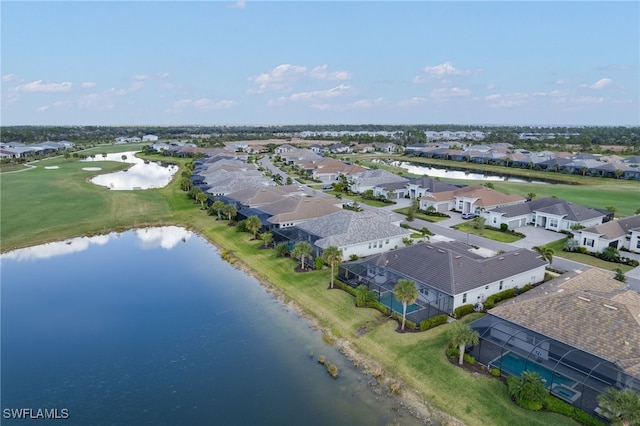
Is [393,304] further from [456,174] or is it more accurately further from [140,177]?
[140,177]

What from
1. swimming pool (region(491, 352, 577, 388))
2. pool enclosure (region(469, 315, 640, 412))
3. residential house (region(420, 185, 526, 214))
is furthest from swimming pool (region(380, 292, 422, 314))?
residential house (region(420, 185, 526, 214))

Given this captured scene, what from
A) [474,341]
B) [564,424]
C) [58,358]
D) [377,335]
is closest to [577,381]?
[564,424]

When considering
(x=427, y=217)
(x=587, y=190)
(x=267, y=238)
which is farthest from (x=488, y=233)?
(x=587, y=190)

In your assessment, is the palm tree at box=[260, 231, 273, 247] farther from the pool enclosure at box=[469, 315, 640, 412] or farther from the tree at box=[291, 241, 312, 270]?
the pool enclosure at box=[469, 315, 640, 412]

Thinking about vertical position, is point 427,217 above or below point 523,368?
above

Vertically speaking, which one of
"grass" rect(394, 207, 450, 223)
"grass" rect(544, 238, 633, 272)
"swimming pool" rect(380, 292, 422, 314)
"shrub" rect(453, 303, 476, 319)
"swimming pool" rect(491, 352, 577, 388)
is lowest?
"swimming pool" rect(491, 352, 577, 388)

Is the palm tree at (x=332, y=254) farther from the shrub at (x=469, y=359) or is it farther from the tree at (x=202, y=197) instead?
the tree at (x=202, y=197)
